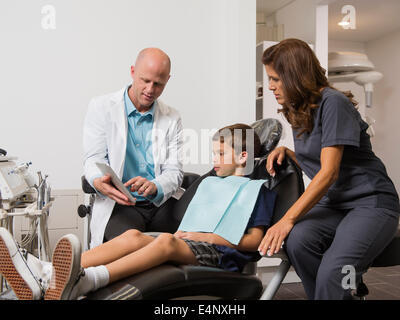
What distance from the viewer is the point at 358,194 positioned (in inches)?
49.7

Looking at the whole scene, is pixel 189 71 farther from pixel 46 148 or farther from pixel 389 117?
pixel 389 117

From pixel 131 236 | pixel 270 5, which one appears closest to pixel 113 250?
pixel 131 236

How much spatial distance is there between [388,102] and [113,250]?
13.7 ft

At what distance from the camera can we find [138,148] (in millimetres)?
1856

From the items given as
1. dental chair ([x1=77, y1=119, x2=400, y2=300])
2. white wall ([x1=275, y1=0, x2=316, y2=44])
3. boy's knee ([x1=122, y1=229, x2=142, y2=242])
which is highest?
white wall ([x1=275, y1=0, x2=316, y2=44])

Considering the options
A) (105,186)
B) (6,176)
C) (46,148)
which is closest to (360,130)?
(105,186)

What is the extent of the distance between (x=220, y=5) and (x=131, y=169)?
175 cm

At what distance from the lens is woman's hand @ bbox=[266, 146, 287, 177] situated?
147 cm

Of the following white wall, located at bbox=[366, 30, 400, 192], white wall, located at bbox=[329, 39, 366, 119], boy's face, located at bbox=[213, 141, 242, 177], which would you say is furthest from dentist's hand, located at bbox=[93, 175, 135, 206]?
white wall, located at bbox=[366, 30, 400, 192]

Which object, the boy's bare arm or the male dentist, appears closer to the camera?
the boy's bare arm

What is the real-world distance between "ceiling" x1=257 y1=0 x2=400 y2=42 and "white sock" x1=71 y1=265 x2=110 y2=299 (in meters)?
2.47

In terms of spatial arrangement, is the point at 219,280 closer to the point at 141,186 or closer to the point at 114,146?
the point at 141,186

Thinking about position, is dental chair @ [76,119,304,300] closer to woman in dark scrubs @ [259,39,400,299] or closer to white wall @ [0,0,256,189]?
woman in dark scrubs @ [259,39,400,299]
